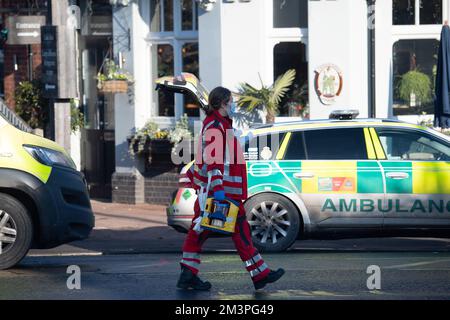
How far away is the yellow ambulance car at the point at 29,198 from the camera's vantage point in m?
9.91

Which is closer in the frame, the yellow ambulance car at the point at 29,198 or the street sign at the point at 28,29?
the yellow ambulance car at the point at 29,198

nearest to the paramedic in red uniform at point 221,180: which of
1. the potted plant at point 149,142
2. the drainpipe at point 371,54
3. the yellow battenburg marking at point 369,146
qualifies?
the yellow battenburg marking at point 369,146

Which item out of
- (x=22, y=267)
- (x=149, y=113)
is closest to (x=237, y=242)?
(x=22, y=267)

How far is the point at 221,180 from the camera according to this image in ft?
27.7

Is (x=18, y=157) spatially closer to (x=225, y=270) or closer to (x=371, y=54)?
(x=225, y=270)

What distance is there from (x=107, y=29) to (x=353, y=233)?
27.3ft

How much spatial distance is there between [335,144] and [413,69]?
223 inches

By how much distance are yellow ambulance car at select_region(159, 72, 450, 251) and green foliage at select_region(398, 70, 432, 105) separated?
16.7ft

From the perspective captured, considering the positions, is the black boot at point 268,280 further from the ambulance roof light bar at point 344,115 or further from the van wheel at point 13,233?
the ambulance roof light bar at point 344,115

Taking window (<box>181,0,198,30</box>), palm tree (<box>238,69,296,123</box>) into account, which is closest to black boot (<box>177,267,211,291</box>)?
palm tree (<box>238,69,296,123</box>)

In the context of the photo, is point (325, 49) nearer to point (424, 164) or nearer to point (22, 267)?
point (424, 164)

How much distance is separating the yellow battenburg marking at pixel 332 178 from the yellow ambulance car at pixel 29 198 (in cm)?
297

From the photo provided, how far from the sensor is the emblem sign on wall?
16700 mm

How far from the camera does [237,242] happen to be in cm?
862
